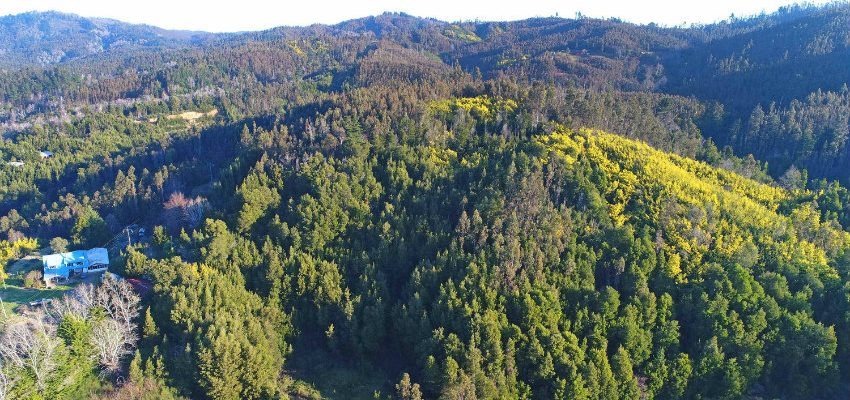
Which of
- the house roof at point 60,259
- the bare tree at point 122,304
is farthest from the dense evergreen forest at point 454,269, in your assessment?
the house roof at point 60,259

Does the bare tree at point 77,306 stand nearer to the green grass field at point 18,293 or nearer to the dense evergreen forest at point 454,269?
the dense evergreen forest at point 454,269

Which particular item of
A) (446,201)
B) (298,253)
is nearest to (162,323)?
(298,253)

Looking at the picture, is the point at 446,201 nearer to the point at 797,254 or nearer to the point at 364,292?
the point at 364,292

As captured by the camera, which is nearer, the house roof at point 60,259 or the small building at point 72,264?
the small building at point 72,264

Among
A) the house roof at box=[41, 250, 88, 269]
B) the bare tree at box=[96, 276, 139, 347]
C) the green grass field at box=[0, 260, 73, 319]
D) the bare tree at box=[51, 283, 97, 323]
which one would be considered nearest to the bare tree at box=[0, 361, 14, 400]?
the bare tree at box=[51, 283, 97, 323]

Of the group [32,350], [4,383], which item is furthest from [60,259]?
[4,383]

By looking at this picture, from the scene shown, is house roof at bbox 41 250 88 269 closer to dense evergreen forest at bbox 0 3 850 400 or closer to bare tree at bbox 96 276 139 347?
dense evergreen forest at bbox 0 3 850 400
